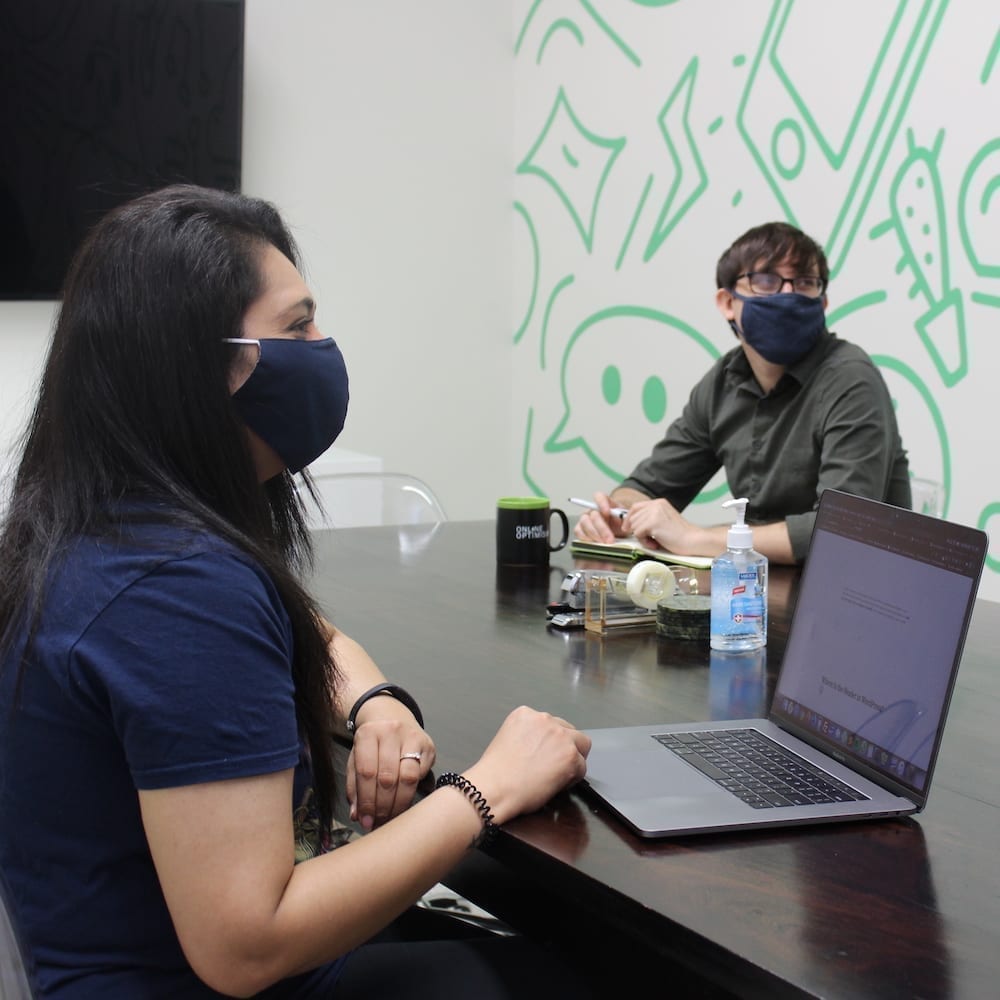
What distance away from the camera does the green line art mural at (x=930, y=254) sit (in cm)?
304

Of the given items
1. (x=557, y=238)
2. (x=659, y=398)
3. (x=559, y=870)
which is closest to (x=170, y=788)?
(x=559, y=870)

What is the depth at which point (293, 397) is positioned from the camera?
110 centimetres

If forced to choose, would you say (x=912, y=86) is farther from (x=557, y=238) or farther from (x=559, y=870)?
(x=559, y=870)

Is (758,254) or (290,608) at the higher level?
(758,254)

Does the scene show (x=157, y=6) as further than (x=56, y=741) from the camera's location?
Yes

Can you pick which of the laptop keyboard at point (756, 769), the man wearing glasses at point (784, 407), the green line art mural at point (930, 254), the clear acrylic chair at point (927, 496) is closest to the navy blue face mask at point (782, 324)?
the man wearing glasses at point (784, 407)

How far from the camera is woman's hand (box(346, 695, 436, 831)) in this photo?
1.10m

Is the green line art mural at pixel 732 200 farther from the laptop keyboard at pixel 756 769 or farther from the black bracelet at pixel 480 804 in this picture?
the black bracelet at pixel 480 804

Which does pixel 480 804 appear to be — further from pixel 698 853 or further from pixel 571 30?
pixel 571 30

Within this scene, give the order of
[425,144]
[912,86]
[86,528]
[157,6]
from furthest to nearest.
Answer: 1. [425,144]
2. [157,6]
3. [912,86]
4. [86,528]

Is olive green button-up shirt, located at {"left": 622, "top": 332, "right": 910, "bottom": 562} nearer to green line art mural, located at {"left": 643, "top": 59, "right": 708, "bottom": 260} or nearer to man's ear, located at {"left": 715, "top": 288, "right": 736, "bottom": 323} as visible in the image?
man's ear, located at {"left": 715, "top": 288, "right": 736, "bottom": 323}

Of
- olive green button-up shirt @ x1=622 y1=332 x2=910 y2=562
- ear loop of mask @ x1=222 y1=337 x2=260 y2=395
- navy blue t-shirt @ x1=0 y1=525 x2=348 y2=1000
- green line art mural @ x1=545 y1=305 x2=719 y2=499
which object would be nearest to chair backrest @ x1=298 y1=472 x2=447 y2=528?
olive green button-up shirt @ x1=622 y1=332 x2=910 y2=562

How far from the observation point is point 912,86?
3.11 meters

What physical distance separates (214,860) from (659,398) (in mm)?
3341
